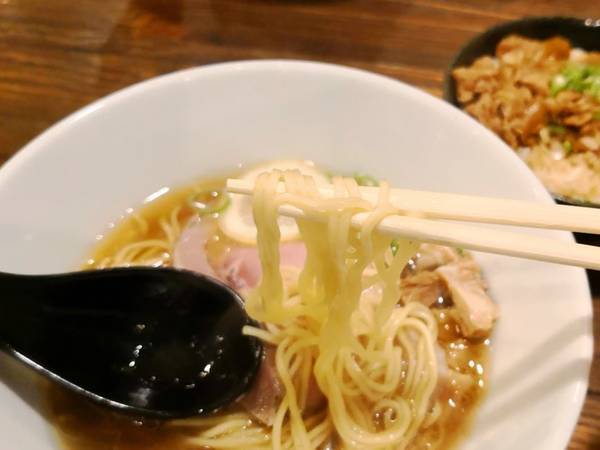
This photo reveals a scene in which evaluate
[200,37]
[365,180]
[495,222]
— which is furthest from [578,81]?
[200,37]

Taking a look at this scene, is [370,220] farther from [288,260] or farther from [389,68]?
[389,68]

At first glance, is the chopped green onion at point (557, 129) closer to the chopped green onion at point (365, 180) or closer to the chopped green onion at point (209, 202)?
the chopped green onion at point (365, 180)

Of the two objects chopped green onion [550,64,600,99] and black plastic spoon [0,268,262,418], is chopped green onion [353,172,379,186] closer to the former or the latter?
black plastic spoon [0,268,262,418]

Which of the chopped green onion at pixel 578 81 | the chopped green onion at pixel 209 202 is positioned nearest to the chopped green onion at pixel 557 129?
the chopped green onion at pixel 578 81

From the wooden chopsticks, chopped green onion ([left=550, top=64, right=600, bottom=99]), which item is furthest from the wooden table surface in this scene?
the wooden chopsticks

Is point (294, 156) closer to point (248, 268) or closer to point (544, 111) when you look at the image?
point (248, 268)

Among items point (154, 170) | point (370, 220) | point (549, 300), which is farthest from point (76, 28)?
point (549, 300)

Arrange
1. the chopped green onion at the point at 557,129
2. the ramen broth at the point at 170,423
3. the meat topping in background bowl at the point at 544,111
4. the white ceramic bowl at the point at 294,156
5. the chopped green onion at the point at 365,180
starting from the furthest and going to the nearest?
the chopped green onion at the point at 557,129, the meat topping in background bowl at the point at 544,111, the chopped green onion at the point at 365,180, the ramen broth at the point at 170,423, the white ceramic bowl at the point at 294,156
